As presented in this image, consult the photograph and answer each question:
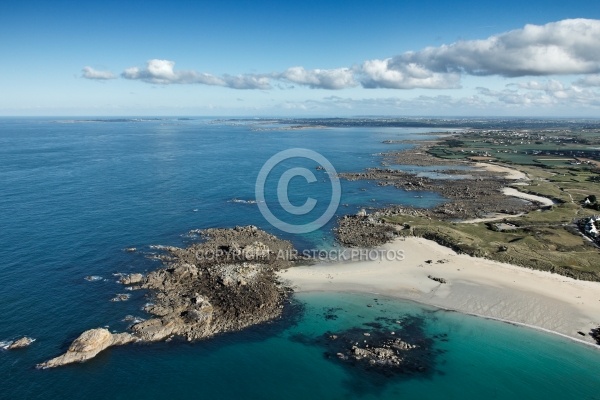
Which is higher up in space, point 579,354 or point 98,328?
point 98,328

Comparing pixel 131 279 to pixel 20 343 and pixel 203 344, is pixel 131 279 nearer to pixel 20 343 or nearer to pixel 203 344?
pixel 20 343

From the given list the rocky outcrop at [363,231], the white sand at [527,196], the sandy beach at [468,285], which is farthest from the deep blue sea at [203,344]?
the white sand at [527,196]

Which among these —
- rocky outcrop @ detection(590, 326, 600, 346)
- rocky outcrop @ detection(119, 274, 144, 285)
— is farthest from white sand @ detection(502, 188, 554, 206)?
rocky outcrop @ detection(119, 274, 144, 285)

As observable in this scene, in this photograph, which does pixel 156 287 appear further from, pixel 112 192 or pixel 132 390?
pixel 112 192

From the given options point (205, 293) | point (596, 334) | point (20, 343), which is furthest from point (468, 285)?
point (20, 343)

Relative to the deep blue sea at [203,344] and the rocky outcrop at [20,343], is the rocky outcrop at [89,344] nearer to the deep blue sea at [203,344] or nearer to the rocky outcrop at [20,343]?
the deep blue sea at [203,344]

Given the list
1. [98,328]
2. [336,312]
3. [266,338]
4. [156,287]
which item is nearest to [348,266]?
[336,312]

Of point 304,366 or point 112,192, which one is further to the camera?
point 112,192
